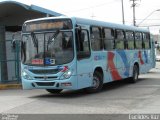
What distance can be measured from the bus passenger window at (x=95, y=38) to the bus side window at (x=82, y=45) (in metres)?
0.52

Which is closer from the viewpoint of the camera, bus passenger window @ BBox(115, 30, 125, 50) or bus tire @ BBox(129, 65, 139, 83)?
bus passenger window @ BBox(115, 30, 125, 50)

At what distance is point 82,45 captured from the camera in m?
15.1

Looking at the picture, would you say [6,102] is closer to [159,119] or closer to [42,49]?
[42,49]

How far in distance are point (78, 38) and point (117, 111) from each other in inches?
166

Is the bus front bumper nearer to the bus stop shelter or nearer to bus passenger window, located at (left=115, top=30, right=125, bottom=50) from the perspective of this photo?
the bus stop shelter

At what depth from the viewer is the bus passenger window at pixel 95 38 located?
16.1 m

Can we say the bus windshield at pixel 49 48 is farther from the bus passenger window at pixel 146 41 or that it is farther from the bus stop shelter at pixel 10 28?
the bus passenger window at pixel 146 41

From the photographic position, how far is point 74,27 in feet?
48.4

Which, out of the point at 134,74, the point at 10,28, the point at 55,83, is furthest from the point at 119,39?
the point at 10,28

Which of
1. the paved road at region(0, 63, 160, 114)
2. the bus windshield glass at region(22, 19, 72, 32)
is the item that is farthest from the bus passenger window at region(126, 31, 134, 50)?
the bus windshield glass at region(22, 19, 72, 32)

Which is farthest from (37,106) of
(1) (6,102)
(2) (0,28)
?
(2) (0,28)

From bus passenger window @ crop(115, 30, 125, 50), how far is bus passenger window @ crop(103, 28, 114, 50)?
505 millimetres

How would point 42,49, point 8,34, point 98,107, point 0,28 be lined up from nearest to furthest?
point 98,107 → point 42,49 → point 0,28 → point 8,34

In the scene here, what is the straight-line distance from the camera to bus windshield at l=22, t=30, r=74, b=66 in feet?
47.9
